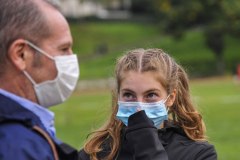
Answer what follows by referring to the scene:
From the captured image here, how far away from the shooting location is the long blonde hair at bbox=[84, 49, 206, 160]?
14.5ft

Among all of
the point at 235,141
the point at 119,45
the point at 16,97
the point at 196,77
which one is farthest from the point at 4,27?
the point at 119,45

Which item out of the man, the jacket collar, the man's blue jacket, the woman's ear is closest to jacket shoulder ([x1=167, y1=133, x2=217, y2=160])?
the woman's ear

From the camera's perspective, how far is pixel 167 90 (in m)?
4.51

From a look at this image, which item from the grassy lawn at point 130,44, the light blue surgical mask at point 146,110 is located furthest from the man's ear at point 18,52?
the grassy lawn at point 130,44

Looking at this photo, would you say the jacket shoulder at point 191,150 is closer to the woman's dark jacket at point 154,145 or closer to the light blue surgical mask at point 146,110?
the woman's dark jacket at point 154,145

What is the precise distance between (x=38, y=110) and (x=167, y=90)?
5.98 feet

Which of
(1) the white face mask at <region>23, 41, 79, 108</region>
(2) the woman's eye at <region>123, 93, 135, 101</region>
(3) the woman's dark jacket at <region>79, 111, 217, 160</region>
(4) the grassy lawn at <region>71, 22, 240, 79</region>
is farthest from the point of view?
(4) the grassy lawn at <region>71, 22, 240, 79</region>

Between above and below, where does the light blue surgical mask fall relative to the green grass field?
above

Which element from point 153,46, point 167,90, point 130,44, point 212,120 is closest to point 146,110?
point 167,90

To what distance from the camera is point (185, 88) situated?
4.76 metres

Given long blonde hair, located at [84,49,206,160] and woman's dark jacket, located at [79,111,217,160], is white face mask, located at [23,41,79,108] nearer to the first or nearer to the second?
woman's dark jacket, located at [79,111,217,160]

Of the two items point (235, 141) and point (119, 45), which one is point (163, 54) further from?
point (119, 45)

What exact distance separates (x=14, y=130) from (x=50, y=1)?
65cm

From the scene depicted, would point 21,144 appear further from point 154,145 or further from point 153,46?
point 153,46
